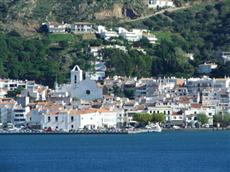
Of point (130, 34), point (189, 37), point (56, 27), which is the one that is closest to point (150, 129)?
point (56, 27)

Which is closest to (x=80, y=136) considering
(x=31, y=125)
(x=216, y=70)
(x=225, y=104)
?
(x=31, y=125)

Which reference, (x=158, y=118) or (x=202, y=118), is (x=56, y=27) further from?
(x=202, y=118)

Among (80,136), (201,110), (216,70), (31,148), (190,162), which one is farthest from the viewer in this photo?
(216,70)

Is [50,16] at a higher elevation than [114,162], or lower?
higher

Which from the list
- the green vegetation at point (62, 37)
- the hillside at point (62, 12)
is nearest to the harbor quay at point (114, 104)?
the green vegetation at point (62, 37)

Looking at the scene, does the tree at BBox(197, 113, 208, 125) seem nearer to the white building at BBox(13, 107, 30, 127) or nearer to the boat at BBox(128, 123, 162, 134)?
the boat at BBox(128, 123, 162, 134)

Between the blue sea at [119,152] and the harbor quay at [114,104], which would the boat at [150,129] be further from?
the blue sea at [119,152]

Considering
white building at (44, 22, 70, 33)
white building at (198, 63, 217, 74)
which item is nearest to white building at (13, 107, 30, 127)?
white building at (44, 22, 70, 33)

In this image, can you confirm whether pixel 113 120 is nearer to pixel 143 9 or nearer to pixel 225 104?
pixel 225 104
